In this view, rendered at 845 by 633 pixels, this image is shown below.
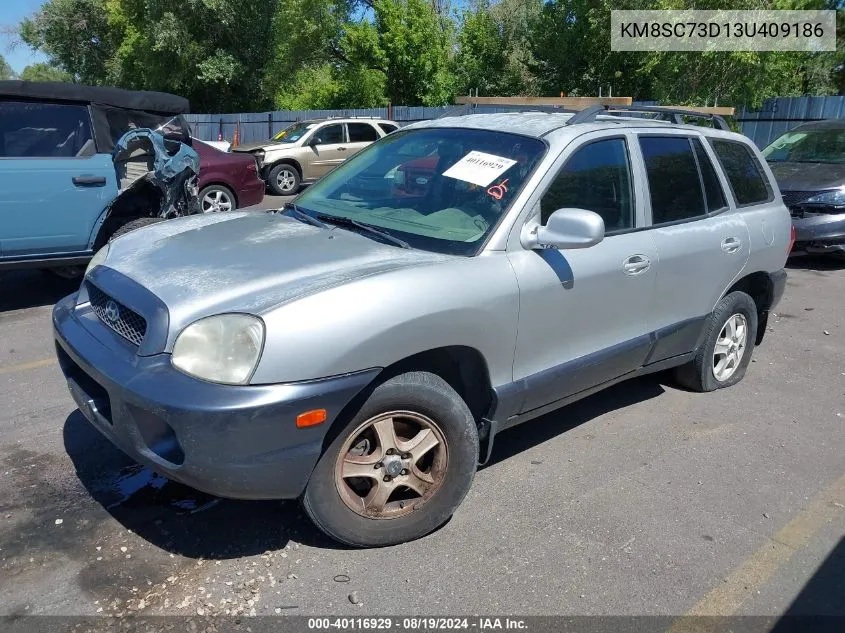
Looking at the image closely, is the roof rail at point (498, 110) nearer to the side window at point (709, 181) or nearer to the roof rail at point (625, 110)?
the roof rail at point (625, 110)

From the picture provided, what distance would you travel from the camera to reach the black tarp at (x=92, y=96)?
6.32m

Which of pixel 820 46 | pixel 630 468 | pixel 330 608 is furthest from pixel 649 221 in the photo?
pixel 820 46

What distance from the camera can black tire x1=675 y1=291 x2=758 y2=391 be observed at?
4.68 metres

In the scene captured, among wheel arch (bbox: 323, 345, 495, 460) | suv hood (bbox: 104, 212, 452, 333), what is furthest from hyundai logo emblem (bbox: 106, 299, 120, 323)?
wheel arch (bbox: 323, 345, 495, 460)

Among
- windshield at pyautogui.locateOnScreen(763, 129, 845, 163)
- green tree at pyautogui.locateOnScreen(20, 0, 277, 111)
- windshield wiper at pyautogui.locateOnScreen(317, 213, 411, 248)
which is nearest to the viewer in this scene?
windshield wiper at pyautogui.locateOnScreen(317, 213, 411, 248)

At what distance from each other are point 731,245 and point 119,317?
11.6 feet

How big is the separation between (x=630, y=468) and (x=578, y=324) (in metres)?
0.92

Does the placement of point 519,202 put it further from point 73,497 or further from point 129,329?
point 73,497

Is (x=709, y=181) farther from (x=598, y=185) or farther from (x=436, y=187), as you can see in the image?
(x=436, y=187)

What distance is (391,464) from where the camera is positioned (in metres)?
3.03

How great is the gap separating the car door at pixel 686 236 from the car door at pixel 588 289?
16 cm

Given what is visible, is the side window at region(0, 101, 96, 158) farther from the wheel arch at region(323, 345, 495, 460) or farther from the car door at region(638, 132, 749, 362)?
the car door at region(638, 132, 749, 362)

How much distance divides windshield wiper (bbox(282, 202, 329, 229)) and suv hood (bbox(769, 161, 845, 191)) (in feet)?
23.7

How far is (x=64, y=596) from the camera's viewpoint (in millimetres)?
2760
